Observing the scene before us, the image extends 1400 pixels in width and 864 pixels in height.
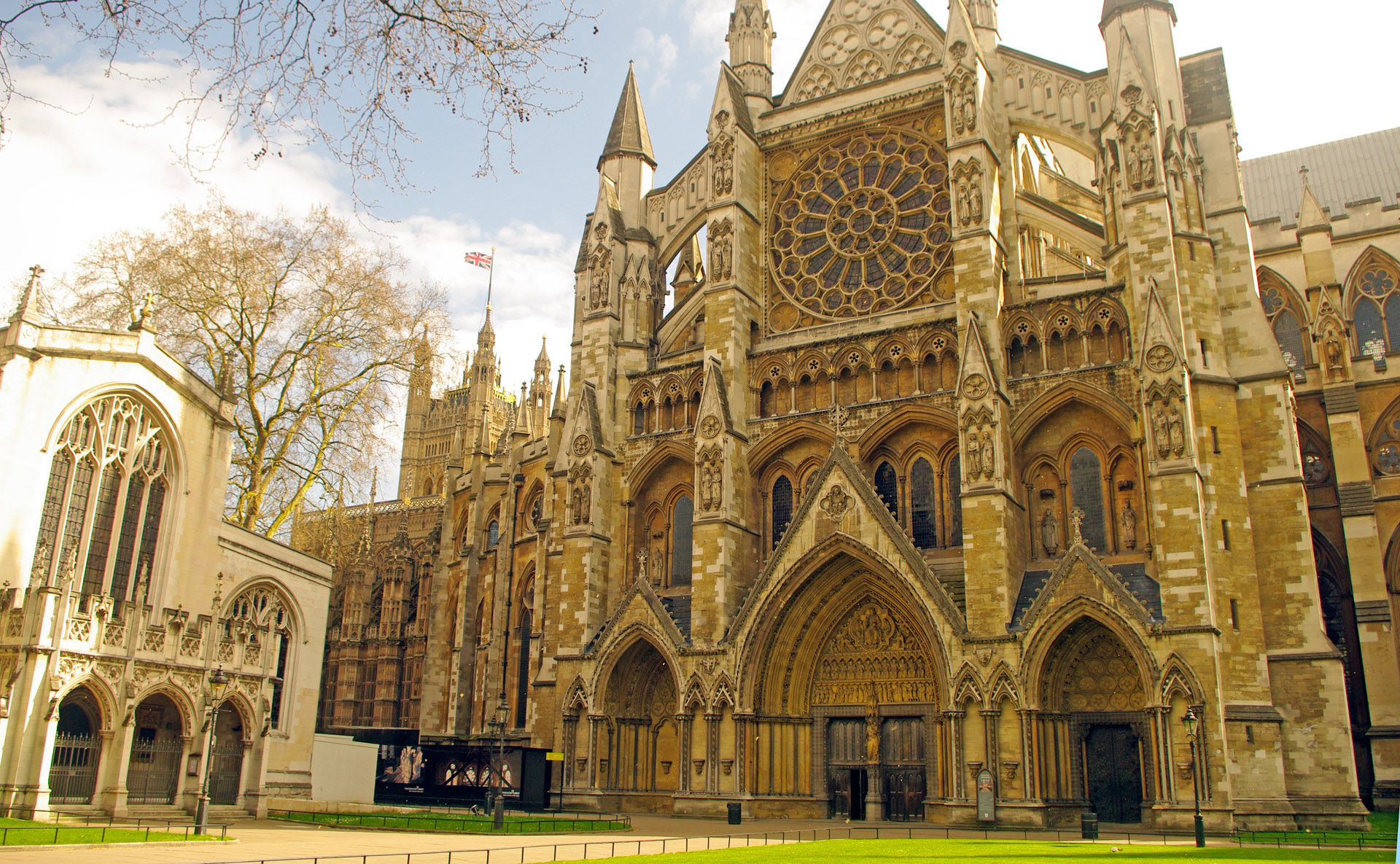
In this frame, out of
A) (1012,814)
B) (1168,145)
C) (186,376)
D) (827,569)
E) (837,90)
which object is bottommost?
(1012,814)

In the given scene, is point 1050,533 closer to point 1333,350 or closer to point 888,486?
point 888,486

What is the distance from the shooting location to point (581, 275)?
3450 cm

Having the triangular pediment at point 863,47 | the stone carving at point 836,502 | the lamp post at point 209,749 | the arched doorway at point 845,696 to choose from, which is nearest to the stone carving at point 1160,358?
the stone carving at point 836,502

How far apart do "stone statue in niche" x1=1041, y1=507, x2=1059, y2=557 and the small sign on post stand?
18.7 ft

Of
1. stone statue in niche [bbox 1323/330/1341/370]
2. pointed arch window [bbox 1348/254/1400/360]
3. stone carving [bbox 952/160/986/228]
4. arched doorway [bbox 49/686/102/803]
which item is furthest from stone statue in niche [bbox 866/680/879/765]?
pointed arch window [bbox 1348/254/1400/360]

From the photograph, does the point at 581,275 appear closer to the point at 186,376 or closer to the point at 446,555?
the point at 186,376

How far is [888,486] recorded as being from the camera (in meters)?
28.3

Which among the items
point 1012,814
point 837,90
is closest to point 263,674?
→ point 1012,814

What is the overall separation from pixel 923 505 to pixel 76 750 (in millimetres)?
19349

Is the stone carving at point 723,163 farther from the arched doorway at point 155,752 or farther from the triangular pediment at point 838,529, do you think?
the arched doorway at point 155,752

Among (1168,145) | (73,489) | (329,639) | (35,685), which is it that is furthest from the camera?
(329,639)

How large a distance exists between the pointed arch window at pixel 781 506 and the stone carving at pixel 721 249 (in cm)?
614

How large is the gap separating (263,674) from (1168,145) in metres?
24.2

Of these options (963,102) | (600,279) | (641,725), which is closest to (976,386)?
(963,102)
